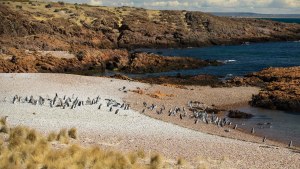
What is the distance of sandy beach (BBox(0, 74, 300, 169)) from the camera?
57.1 ft

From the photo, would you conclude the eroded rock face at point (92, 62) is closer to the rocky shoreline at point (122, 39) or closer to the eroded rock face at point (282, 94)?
the rocky shoreline at point (122, 39)

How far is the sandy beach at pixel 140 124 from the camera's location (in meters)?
17.4

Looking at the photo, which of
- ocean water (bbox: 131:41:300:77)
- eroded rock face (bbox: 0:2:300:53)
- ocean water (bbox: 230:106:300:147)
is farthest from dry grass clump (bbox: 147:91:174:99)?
eroded rock face (bbox: 0:2:300:53)

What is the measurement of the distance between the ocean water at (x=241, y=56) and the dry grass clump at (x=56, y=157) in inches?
1532

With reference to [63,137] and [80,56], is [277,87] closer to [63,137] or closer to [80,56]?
[63,137]

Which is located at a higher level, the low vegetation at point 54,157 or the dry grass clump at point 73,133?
the low vegetation at point 54,157

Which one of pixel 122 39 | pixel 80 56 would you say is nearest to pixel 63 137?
pixel 80 56

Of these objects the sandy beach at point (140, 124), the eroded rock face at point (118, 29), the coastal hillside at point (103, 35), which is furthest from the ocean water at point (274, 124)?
the eroded rock face at point (118, 29)

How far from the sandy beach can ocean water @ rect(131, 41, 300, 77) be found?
17.4 m

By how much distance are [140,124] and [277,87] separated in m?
20.4

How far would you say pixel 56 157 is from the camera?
12930 millimetres

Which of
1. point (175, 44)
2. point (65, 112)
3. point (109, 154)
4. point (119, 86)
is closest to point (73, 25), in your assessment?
point (175, 44)

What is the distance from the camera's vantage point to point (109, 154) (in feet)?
46.7

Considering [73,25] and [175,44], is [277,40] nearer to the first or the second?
[175,44]
